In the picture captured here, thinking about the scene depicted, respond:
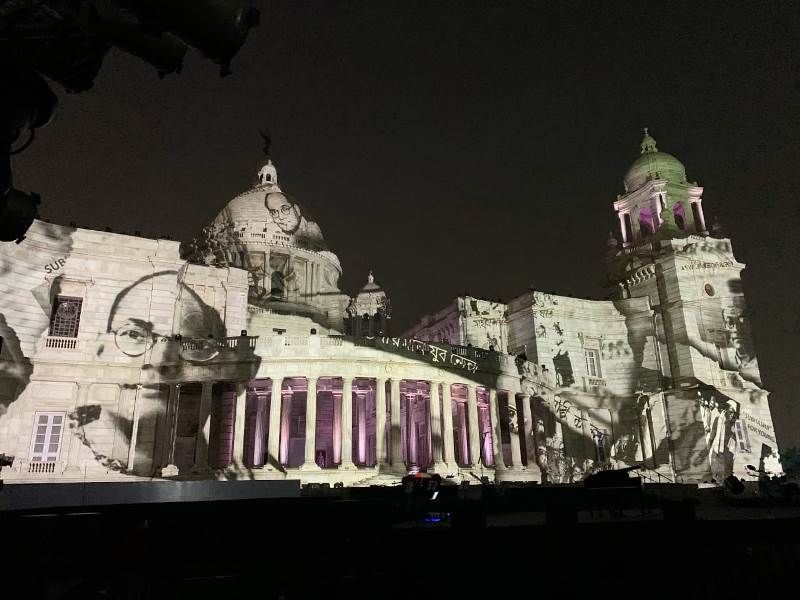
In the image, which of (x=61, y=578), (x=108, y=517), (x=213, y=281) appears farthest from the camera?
(x=213, y=281)

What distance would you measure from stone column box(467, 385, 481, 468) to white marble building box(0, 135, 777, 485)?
10cm

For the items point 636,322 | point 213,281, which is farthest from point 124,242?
point 636,322

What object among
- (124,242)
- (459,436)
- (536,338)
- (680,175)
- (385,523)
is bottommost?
(385,523)

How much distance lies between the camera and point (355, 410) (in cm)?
4725

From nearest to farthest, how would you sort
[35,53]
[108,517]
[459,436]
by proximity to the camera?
[35,53] < [108,517] < [459,436]

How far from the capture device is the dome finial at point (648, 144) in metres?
68.9

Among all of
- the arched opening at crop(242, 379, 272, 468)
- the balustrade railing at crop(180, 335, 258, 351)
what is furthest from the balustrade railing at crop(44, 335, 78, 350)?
the arched opening at crop(242, 379, 272, 468)

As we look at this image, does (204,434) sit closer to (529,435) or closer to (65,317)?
(65,317)

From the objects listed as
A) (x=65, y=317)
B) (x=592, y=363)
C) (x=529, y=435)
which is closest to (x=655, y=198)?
(x=592, y=363)

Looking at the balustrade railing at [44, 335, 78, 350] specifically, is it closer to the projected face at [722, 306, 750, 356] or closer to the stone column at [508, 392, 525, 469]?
the stone column at [508, 392, 525, 469]

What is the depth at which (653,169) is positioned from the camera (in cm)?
6625

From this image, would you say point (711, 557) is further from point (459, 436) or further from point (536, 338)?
point (536, 338)

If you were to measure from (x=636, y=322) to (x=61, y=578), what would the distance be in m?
58.4

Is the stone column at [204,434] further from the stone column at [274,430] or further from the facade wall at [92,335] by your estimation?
the stone column at [274,430]
